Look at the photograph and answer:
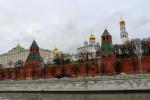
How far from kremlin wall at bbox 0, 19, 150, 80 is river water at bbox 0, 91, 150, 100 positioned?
32.6 feet

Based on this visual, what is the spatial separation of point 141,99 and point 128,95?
4.71ft

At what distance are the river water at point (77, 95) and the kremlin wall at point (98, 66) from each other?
995cm

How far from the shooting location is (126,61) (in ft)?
159

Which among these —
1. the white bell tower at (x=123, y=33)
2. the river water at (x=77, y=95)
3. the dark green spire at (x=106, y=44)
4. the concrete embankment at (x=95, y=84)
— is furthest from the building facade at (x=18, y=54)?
the concrete embankment at (x=95, y=84)

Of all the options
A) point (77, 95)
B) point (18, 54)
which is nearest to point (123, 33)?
point (18, 54)

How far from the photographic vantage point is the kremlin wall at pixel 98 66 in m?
47.0

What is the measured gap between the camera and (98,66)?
5106cm

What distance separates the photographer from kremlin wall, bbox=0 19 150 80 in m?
47.0

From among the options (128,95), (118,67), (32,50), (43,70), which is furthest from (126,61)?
(32,50)

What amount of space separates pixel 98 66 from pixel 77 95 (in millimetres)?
21409

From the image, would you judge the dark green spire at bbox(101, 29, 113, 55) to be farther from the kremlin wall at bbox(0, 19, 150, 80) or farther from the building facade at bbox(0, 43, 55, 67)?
the building facade at bbox(0, 43, 55, 67)

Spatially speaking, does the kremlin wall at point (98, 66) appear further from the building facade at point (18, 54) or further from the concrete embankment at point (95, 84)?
the building facade at point (18, 54)

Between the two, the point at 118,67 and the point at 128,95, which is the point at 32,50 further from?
the point at 128,95

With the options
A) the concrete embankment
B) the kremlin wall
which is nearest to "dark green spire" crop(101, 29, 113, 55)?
the kremlin wall
